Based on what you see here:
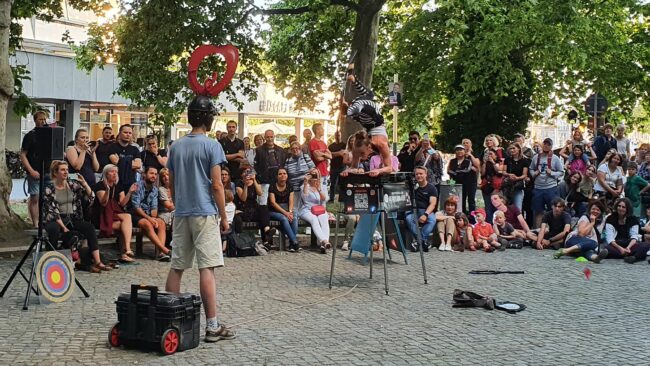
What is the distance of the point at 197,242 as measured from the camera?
747 centimetres

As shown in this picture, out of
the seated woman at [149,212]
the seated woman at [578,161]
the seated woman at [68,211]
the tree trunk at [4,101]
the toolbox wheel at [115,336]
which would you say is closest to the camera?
the toolbox wheel at [115,336]

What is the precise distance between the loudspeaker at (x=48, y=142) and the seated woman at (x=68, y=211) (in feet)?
6.75

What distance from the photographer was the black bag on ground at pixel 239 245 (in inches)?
539

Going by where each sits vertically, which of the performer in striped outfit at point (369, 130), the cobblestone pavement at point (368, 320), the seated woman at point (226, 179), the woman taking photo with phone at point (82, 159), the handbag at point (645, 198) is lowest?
the cobblestone pavement at point (368, 320)

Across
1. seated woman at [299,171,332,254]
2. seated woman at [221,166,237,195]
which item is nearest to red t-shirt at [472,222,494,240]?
seated woman at [299,171,332,254]

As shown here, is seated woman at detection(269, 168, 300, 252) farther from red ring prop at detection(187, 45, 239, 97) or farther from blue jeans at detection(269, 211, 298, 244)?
red ring prop at detection(187, 45, 239, 97)

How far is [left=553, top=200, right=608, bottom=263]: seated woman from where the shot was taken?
47.1ft

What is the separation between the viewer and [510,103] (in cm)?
3106

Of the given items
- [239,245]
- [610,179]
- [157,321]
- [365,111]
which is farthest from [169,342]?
[610,179]

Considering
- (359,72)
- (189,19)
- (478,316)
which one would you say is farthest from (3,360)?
(359,72)

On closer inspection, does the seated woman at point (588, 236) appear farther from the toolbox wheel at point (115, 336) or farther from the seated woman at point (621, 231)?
the toolbox wheel at point (115, 336)

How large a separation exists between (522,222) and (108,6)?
456 inches

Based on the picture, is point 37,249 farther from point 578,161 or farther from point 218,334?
point 578,161

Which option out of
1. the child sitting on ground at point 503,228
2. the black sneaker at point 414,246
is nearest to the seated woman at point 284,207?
the black sneaker at point 414,246
